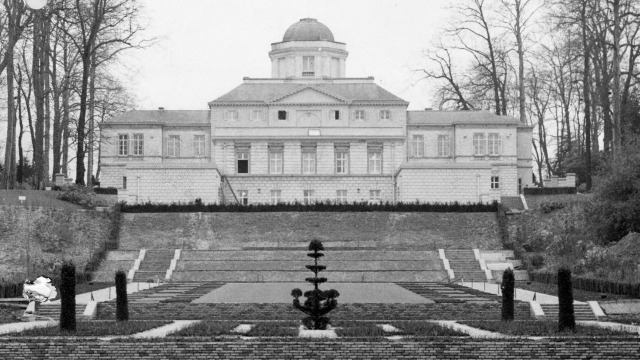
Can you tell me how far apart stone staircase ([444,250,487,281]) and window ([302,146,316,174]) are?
19.1 metres

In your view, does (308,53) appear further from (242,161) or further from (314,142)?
(242,161)

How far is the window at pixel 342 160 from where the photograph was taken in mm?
71188

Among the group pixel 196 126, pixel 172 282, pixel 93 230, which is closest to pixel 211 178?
pixel 196 126

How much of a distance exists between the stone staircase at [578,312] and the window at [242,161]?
3926 cm

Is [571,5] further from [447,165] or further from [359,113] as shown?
[359,113]

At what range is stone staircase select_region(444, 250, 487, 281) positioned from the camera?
4838 centimetres

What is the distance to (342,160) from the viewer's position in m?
71.4

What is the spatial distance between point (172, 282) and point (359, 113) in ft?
88.0

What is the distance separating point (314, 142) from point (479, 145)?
9.62 meters

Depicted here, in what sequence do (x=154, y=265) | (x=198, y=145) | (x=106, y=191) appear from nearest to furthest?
(x=154, y=265) < (x=106, y=191) < (x=198, y=145)

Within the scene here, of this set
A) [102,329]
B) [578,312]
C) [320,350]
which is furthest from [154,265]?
[320,350]

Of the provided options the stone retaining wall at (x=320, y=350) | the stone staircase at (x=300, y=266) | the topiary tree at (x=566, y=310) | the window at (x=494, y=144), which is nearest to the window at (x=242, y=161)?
the window at (x=494, y=144)

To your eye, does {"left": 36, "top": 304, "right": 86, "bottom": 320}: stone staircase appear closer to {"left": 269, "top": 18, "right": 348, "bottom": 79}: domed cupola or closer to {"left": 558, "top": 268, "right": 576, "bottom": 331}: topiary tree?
{"left": 558, "top": 268, "right": 576, "bottom": 331}: topiary tree

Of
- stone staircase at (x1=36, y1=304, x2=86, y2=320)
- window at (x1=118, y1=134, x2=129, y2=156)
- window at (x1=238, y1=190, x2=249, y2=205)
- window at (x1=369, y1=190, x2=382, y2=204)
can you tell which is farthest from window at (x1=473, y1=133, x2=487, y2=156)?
stone staircase at (x1=36, y1=304, x2=86, y2=320)
